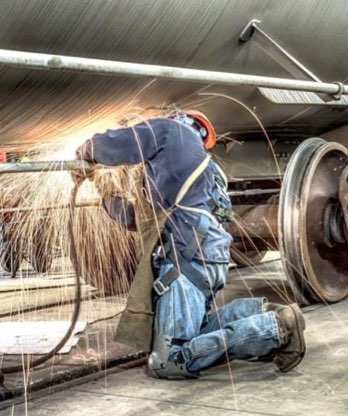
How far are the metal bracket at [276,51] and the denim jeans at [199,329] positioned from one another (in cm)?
90

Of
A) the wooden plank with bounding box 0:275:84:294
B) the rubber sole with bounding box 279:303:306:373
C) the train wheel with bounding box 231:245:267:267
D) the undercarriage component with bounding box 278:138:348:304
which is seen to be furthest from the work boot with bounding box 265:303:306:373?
the wooden plank with bounding box 0:275:84:294

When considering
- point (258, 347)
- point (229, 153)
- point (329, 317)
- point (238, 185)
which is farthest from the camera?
point (238, 185)

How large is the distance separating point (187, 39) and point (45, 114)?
62cm

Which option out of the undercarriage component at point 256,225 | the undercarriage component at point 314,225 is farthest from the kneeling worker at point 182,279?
the undercarriage component at point 256,225

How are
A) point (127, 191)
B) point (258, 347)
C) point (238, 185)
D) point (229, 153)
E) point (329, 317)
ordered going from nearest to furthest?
point (258, 347) → point (127, 191) → point (329, 317) → point (229, 153) → point (238, 185)

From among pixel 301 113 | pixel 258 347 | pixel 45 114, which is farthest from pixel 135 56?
pixel 301 113

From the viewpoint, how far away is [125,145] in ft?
9.37

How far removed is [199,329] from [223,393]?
1.19 feet

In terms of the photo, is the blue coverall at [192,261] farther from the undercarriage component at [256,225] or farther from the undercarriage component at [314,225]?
the undercarriage component at [256,225]

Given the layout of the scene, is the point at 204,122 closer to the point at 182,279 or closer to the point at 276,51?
the point at 276,51

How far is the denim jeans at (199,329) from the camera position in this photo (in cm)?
295

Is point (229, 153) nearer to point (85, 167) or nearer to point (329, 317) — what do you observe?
point (329, 317)

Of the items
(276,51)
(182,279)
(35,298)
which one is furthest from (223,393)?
(35,298)

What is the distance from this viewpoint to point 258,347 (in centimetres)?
296
